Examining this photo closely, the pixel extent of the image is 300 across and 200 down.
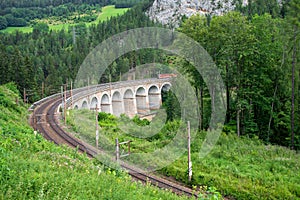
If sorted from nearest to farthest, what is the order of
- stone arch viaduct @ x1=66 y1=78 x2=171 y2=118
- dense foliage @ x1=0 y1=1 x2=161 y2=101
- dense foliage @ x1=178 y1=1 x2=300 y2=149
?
1. dense foliage @ x1=178 y1=1 x2=300 y2=149
2. stone arch viaduct @ x1=66 y1=78 x2=171 y2=118
3. dense foliage @ x1=0 y1=1 x2=161 y2=101

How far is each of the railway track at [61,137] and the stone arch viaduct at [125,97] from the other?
456 centimetres

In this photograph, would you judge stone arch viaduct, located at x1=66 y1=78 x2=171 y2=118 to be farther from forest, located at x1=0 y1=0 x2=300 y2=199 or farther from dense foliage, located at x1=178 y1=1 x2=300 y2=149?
dense foliage, located at x1=178 y1=1 x2=300 y2=149

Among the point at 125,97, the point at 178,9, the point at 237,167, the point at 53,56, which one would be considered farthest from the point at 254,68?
the point at 178,9

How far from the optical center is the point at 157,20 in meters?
113

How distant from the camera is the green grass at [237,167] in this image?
567 inches

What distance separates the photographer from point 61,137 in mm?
21547

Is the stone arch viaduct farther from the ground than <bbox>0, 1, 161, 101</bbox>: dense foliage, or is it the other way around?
<bbox>0, 1, 161, 101</bbox>: dense foliage

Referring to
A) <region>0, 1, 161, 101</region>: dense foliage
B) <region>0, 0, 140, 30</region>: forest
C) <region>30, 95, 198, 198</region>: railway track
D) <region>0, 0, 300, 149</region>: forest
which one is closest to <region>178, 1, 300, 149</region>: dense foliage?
<region>0, 0, 300, 149</region>: forest

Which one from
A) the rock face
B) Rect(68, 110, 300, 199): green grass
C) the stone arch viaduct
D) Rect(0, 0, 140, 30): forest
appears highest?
Rect(0, 0, 140, 30): forest

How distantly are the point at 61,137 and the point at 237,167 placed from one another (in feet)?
38.6

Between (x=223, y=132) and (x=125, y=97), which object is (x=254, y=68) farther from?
(x=125, y=97)

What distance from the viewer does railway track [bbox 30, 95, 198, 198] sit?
15.4m

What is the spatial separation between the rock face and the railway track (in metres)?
85.4

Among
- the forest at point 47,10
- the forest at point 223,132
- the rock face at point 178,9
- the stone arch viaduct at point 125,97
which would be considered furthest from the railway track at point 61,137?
the forest at point 47,10
